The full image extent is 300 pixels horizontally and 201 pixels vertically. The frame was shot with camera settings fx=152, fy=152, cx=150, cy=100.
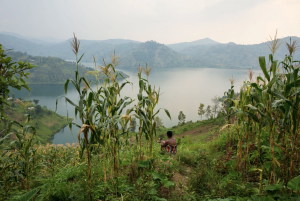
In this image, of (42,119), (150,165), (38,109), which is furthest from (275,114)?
(38,109)

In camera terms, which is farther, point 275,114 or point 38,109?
point 38,109

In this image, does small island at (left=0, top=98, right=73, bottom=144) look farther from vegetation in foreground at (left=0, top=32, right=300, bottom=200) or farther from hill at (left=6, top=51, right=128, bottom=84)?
vegetation in foreground at (left=0, top=32, right=300, bottom=200)

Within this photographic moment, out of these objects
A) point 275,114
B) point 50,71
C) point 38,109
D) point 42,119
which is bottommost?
point 42,119

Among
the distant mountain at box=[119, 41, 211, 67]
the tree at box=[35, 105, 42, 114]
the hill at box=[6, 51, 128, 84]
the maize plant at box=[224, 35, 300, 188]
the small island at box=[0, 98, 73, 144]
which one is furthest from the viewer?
the distant mountain at box=[119, 41, 211, 67]

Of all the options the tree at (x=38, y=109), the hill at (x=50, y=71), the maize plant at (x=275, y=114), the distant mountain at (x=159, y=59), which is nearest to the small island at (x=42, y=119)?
the tree at (x=38, y=109)

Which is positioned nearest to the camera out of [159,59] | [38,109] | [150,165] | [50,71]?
[150,165]

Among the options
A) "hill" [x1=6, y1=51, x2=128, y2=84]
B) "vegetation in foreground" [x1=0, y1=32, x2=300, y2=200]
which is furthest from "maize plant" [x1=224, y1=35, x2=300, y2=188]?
"hill" [x1=6, y1=51, x2=128, y2=84]

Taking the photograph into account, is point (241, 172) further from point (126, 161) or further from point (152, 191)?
point (126, 161)

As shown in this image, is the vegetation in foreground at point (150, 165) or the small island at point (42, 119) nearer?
the vegetation in foreground at point (150, 165)

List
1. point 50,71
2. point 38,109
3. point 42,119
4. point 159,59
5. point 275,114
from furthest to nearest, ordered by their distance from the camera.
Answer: point 159,59
point 50,71
point 38,109
point 42,119
point 275,114

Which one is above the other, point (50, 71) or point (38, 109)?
point (50, 71)

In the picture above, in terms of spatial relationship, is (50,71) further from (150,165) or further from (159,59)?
(159,59)

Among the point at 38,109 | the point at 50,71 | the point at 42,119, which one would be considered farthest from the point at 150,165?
the point at 50,71

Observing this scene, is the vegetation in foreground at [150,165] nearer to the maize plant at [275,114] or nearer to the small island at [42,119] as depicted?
the maize plant at [275,114]
